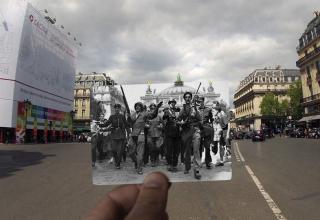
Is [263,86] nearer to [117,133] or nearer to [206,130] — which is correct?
[206,130]

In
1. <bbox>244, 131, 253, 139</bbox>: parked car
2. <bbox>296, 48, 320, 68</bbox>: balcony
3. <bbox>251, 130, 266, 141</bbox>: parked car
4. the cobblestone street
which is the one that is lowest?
the cobblestone street

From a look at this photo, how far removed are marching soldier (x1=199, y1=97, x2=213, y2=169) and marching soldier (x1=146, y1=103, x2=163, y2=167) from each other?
34 cm

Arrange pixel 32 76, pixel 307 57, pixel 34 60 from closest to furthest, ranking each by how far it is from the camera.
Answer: pixel 32 76 → pixel 34 60 → pixel 307 57

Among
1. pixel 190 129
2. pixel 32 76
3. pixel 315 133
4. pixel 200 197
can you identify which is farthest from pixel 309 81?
pixel 190 129

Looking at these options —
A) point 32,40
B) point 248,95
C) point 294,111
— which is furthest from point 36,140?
point 248,95

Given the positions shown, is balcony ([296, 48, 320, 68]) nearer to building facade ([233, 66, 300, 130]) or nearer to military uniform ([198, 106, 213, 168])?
building facade ([233, 66, 300, 130])

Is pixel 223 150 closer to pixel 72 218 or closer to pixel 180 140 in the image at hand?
pixel 180 140

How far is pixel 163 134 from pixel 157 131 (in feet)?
0.18

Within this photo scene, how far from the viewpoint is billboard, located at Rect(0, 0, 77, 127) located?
42031 mm

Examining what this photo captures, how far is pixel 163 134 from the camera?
2.93 metres

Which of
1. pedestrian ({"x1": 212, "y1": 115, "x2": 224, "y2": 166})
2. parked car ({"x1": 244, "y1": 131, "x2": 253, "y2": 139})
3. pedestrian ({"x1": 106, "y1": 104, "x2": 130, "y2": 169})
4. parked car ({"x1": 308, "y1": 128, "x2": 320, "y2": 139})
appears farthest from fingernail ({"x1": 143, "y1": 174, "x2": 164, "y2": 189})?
parked car ({"x1": 244, "y1": 131, "x2": 253, "y2": 139})

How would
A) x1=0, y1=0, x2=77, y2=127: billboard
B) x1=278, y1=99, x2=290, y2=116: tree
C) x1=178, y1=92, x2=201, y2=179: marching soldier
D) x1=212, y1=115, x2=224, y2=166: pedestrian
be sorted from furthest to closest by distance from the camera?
x1=278, y1=99, x2=290, y2=116: tree, x1=0, y1=0, x2=77, y2=127: billboard, x1=212, y1=115, x2=224, y2=166: pedestrian, x1=178, y1=92, x2=201, y2=179: marching soldier

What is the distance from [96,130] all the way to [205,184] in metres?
7.35

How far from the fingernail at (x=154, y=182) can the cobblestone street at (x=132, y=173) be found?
1999 mm
